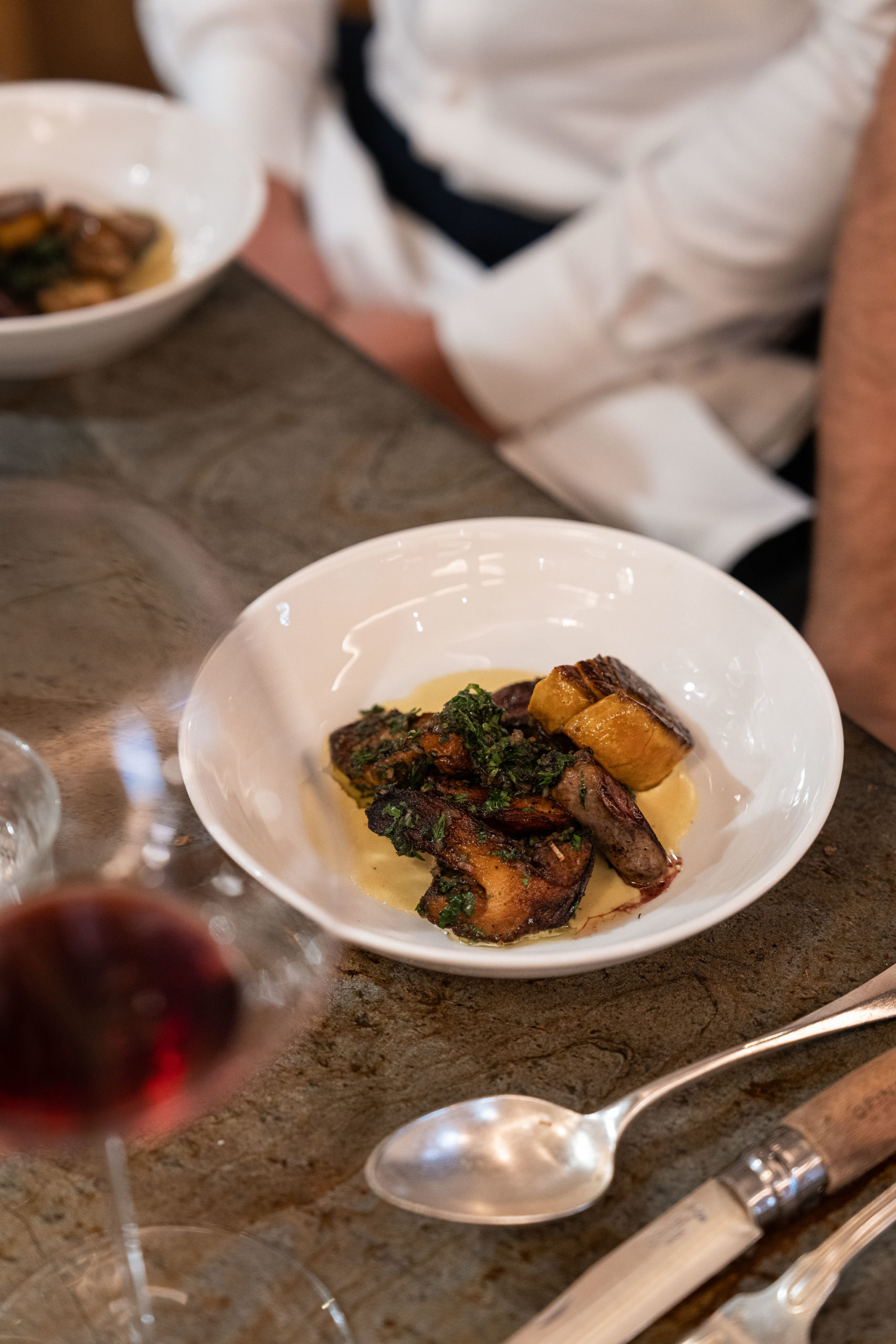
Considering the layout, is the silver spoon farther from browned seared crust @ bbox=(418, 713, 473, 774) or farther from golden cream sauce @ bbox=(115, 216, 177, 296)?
golden cream sauce @ bbox=(115, 216, 177, 296)

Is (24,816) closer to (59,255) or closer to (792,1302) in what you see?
(792,1302)

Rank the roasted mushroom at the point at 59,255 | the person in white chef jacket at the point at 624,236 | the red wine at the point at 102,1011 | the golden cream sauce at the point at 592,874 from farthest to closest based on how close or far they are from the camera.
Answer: the person in white chef jacket at the point at 624,236 → the roasted mushroom at the point at 59,255 → the golden cream sauce at the point at 592,874 → the red wine at the point at 102,1011

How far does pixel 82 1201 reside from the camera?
19.7 inches

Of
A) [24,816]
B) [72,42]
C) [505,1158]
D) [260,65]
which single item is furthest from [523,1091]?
[72,42]

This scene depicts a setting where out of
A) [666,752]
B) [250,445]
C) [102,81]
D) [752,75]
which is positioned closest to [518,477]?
[250,445]

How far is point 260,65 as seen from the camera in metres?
1.58

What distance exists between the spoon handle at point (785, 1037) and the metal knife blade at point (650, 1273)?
5 centimetres

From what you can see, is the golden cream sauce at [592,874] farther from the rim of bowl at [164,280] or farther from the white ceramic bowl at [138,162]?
the white ceramic bowl at [138,162]

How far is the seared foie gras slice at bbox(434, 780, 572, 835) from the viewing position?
1.88ft

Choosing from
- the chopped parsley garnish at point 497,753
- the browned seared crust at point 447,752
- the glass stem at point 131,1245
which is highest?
the chopped parsley garnish at point 497,753

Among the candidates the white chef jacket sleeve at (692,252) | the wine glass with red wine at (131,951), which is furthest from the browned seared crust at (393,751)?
the white chef jacket sleeve at (692,252)

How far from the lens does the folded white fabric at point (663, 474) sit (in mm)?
1200

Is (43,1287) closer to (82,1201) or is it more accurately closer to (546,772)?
(82,1201)

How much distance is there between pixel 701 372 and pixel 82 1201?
1184mm
